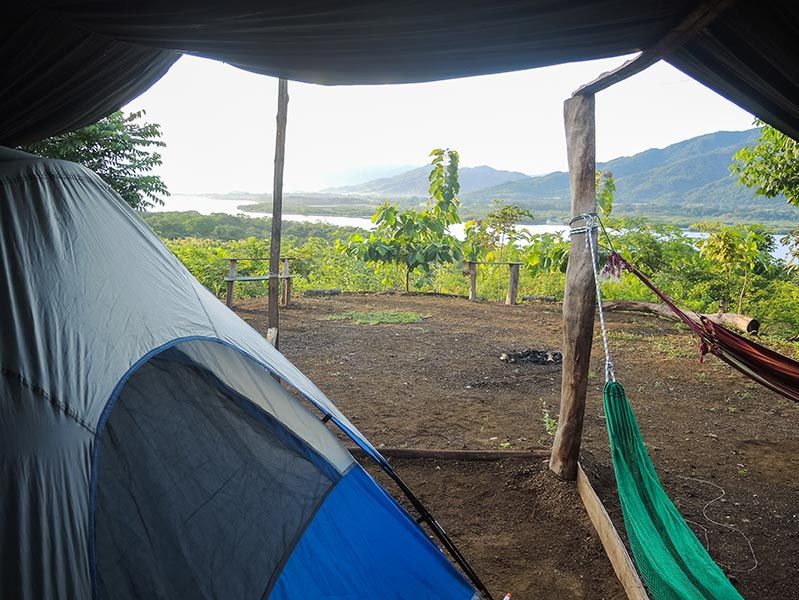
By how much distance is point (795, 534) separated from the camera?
8.52 feet

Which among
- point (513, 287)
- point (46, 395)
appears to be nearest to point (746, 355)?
point (46, 395)

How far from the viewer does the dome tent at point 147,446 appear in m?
1.29

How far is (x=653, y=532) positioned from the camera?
6.14ft

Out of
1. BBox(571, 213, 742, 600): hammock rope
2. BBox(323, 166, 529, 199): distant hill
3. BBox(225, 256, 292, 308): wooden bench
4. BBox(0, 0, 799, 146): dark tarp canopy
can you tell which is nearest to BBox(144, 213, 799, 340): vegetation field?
BBox(225, 256, 292, 308): wooden bench

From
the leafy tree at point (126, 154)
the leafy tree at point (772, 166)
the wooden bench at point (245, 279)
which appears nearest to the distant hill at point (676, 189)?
the leafy tree at point (772, 166)

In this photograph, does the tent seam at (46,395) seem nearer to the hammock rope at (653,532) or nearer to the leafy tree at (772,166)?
the hammock rope at (653,532)

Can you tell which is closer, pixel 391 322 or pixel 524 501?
pixel 524 501

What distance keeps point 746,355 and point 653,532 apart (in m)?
1.44

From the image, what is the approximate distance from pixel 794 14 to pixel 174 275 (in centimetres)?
195

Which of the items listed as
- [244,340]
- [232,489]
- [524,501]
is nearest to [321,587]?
[232,489]

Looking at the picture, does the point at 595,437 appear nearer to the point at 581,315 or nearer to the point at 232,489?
the point at 581,315

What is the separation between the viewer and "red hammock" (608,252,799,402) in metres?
2.77

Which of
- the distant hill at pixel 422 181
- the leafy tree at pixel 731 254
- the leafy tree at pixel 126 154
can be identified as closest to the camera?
the leafy tree at pixel 126 154

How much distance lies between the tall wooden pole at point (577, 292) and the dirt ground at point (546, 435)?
27 centimetres
